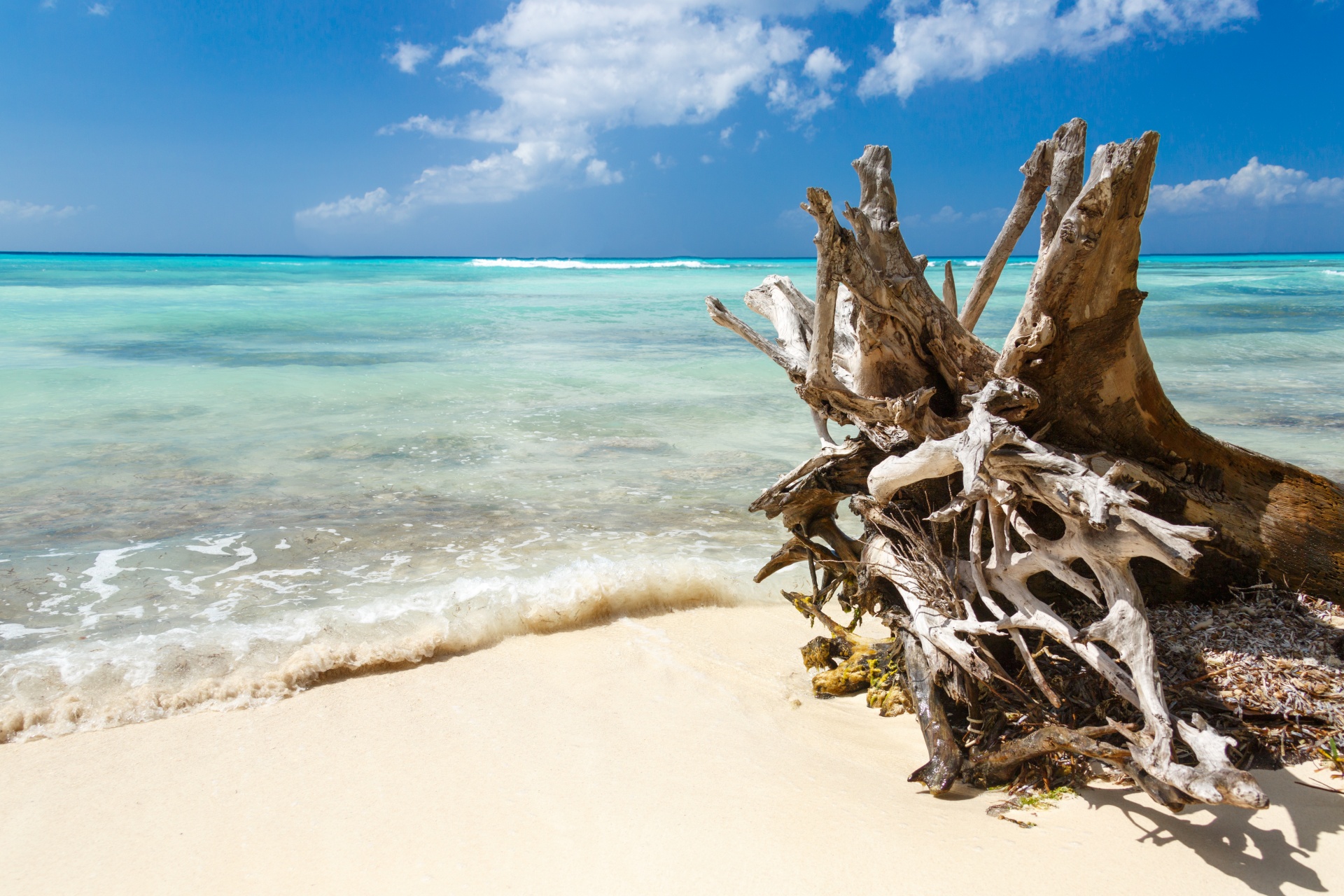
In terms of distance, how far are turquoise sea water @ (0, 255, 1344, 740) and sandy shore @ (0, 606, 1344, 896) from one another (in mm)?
527

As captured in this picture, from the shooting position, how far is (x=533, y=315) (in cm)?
2403

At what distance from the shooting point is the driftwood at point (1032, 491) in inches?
108

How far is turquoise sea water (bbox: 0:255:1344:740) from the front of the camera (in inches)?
173

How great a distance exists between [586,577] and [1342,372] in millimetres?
14090

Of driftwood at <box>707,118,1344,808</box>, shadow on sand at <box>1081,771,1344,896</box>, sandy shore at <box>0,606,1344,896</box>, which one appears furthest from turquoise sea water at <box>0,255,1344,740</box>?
shadow on sand at <box>1081,771,1344,896</box>

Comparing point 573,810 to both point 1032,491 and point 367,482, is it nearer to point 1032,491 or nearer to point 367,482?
point 1032,491


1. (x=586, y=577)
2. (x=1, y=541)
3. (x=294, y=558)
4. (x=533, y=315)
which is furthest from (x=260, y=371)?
(x=533, y=315)

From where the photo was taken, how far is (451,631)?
14.7 ft

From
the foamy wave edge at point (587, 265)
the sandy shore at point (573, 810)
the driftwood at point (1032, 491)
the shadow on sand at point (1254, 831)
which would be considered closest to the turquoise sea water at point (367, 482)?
the sandy shore at point (573, 810)

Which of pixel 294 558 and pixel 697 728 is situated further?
pixel 294 558

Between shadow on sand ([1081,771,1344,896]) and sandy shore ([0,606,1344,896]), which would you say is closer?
shadow on sand ([1081,771,1344,896])

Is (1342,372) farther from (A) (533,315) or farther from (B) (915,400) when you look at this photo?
(A) (533,315)

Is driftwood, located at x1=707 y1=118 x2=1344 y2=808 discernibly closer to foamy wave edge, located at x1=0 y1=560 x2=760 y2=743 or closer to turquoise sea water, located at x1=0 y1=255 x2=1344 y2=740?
foamy wave edge, located at x1=0 y1=560 x2=760 y2=743

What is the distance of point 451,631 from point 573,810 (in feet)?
5.86
